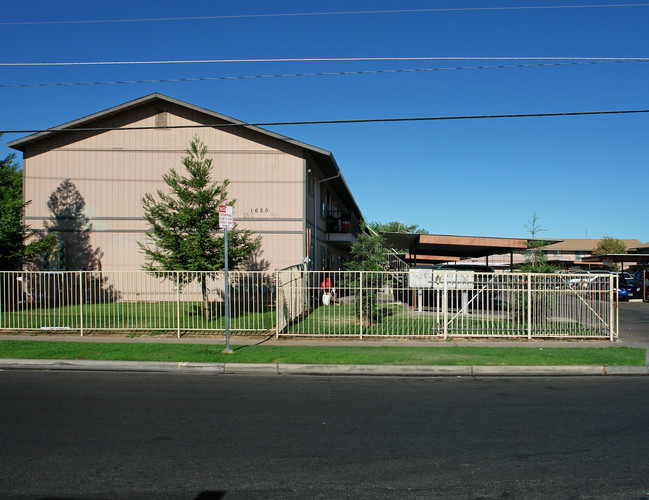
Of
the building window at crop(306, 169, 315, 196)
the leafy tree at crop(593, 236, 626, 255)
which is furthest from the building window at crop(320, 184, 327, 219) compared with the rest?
the leafy tree at crop(593, 236, 626, 255)

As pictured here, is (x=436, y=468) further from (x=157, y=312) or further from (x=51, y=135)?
(x=51, y=135)

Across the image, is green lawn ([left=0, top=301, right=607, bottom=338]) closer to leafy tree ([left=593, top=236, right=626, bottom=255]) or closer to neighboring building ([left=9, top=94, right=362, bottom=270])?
neighboring building ([left=9, top=94, right=362, bottom=270])

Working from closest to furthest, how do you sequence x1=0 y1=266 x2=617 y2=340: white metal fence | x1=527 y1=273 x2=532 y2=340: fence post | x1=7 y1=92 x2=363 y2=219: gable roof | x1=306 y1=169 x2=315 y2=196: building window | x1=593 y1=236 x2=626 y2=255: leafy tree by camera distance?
x1=527 y1=273 x2=532 y2=340: fence post
x1=0 y1=266 x2=617 y2=340: white metal fence
x1=7 y1=92 x2=363 y2=219: gable roof
x1=306 y1=169 x2=315 y2=196: building window
x1=593 y1=236 x2=626 y2=255: leafy tree

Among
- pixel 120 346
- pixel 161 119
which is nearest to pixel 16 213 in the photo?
pixel 161 119

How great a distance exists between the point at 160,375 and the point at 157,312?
6.72 metres

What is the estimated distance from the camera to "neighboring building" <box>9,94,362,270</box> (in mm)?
22781

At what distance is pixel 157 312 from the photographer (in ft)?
54.2

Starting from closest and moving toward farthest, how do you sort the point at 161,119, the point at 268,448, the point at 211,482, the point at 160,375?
the point at 211,482, the point at 268,448, the point at 160,375, the point at 161,119

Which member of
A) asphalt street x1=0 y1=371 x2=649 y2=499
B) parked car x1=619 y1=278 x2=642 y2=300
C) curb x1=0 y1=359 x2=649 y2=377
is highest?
asphalt street x1=0 y1=371 x2=649 y2=499

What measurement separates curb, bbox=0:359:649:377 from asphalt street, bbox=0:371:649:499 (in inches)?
36.4

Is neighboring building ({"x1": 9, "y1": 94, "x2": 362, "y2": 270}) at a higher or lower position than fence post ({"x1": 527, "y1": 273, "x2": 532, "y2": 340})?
higher

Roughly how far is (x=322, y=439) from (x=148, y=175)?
772 inches

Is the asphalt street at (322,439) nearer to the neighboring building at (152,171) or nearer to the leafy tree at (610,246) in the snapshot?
the neighboring building at (152,171)

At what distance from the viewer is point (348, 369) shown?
1041 centimetres
